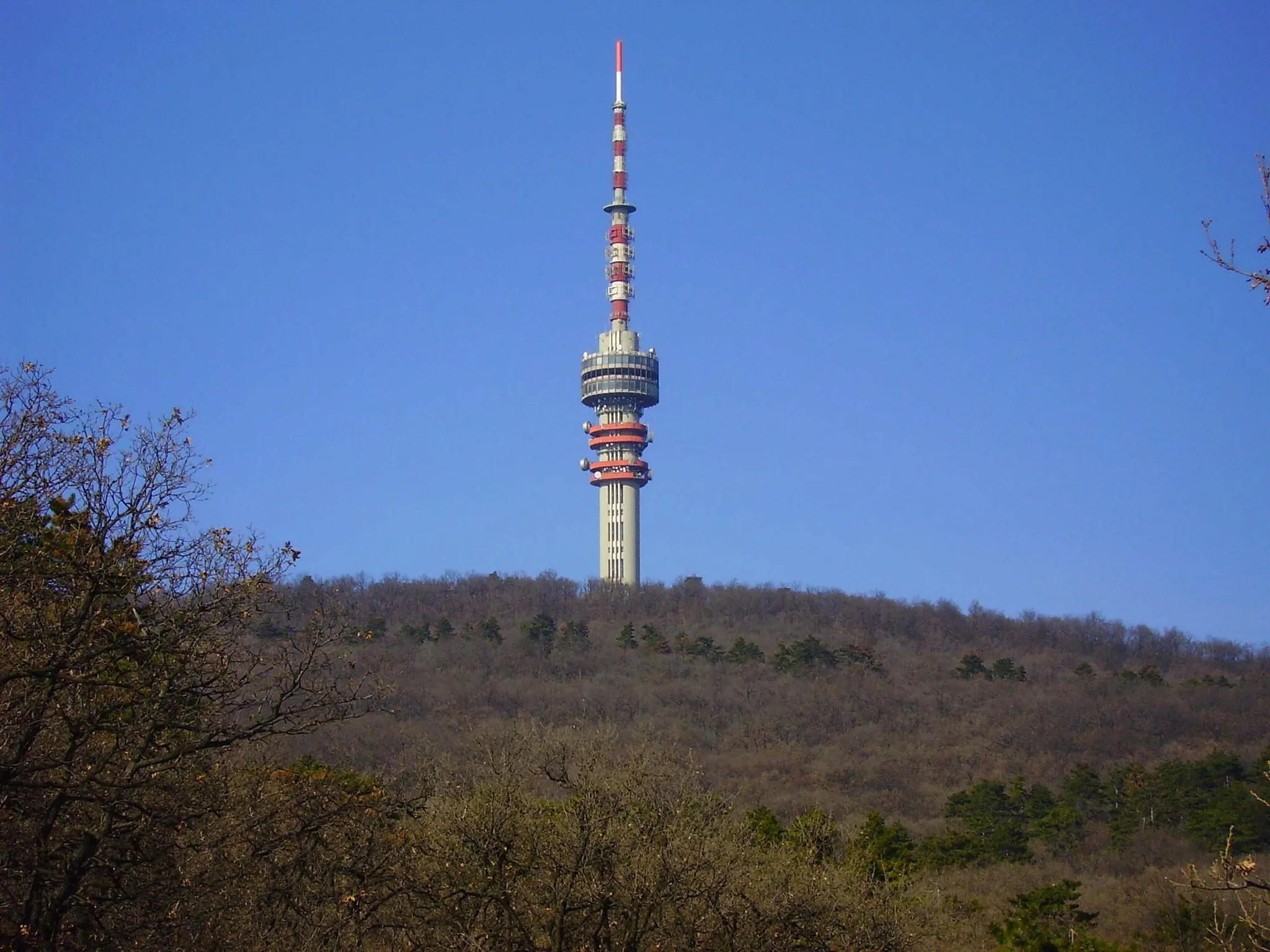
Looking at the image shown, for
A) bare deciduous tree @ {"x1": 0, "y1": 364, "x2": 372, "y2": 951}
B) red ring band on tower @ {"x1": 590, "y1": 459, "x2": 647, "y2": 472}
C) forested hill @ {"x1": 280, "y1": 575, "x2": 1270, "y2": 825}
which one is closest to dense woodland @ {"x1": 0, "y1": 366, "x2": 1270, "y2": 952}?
bare deciduous tree @ {"x1": 0, "y1": 364, "x2": 372, "y2": 951}

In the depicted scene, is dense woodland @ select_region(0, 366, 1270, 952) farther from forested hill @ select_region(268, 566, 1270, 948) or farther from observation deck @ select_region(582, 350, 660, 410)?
observation deck @ select_region(582, 350, 660, 410)

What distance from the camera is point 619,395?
12412 cm

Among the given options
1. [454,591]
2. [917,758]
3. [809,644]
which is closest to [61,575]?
[917,758]

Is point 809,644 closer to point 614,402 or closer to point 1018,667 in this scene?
point 1018,667

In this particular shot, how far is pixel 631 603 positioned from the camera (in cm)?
13100

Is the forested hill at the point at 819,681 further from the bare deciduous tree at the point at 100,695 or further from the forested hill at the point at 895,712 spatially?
the bare deciduous tree at the point at 100,695

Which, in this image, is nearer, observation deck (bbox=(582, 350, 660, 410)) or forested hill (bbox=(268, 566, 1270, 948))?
forested hill (bbox=(268, 566, 1270, 948))

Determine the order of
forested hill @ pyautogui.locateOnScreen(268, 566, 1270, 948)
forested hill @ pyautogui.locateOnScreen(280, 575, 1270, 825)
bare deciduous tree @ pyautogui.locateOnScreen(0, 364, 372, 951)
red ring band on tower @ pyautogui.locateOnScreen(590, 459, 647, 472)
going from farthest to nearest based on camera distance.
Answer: red ring band on tower @ pyautogui.locateOnScreen(590, 459, 647, 472) < forested hill @ pyautogui.locateOnScreen(280, 575, 1270, 825) < forested hill @ pyautogui.locateOnScreen(268, 566, 1270, 948) < bare deciduous tree @ pyautogui.locateOnScreen(0, 364, 372, 951)

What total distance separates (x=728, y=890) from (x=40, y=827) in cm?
1067

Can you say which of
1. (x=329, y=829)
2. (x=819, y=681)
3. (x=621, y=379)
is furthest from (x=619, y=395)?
(x=329, y=829)

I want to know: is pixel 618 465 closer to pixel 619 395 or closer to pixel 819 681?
pixel 619 395

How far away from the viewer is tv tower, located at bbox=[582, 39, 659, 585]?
12356cm

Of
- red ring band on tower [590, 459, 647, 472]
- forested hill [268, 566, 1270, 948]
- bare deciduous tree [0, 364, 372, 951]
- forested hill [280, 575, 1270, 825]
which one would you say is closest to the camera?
bare deciduous tree [0, 364, 372, 951]

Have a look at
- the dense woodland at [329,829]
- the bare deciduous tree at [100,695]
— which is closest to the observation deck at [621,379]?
the dense woodland at [329,829]
